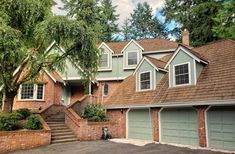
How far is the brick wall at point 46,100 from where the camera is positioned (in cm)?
2106

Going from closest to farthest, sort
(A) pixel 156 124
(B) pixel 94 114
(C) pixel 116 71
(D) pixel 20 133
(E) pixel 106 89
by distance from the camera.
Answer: (D) pixel 20 133
(A) pixel 156 124
(B) pixel 94 114
(C) pixel 116 71
(E) pixel 106 89

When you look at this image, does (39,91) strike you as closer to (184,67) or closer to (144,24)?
(184,67)

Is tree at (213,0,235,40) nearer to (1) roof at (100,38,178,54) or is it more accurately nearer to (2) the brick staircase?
(1) roof at (100,38,178,54)

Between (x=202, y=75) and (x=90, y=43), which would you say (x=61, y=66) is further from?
(x=202, y=75)

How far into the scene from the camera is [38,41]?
49.3 feet

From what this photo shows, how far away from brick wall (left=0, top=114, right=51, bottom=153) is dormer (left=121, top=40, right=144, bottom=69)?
12.1 metres

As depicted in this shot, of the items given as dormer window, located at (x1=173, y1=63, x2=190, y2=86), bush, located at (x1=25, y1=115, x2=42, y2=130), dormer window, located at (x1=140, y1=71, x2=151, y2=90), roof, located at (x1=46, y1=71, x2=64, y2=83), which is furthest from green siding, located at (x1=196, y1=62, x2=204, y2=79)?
roof, located at (x1=46, y1=71, x2=64, y2=83)

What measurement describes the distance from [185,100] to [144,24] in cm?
3947

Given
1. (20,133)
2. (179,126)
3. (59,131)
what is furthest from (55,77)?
(179,126)

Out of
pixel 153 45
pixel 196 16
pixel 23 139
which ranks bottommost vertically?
pixel 23 139

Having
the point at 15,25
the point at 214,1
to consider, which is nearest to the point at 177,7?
the point at 214,1

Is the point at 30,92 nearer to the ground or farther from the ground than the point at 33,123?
farther from the ground

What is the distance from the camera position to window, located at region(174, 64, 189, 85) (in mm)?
14789

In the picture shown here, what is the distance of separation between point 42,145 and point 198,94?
945 cm
